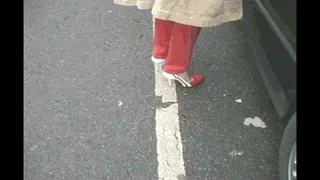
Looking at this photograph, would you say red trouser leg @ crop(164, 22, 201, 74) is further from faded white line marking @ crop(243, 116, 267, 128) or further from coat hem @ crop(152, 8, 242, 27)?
faded white line marking @ crop(243, 116, 267, 128)

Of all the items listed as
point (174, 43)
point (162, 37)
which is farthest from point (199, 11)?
point (162, 37)

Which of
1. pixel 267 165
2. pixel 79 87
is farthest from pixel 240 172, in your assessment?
pixel 79 87

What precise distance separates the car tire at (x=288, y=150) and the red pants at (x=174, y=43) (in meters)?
1.11

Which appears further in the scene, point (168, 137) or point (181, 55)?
point (181, 55)

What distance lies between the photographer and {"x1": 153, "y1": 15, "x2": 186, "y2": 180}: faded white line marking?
2787 millimetres

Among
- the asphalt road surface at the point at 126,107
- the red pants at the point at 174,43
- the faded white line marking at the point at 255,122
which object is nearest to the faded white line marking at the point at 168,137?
the asphalt road surface at the point at 126,107

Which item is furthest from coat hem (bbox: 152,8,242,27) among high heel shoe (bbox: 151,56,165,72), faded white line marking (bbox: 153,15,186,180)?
faded white line marking (bbox: 153,15,186,180)

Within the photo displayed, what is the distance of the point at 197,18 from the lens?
280 centimetres

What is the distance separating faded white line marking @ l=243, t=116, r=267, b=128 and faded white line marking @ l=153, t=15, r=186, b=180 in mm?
476

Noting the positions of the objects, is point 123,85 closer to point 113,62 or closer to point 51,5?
point 113,62

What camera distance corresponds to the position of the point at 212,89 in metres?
3.43

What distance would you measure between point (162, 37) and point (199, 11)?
0.61m

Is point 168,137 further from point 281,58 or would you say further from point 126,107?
point 281,58
